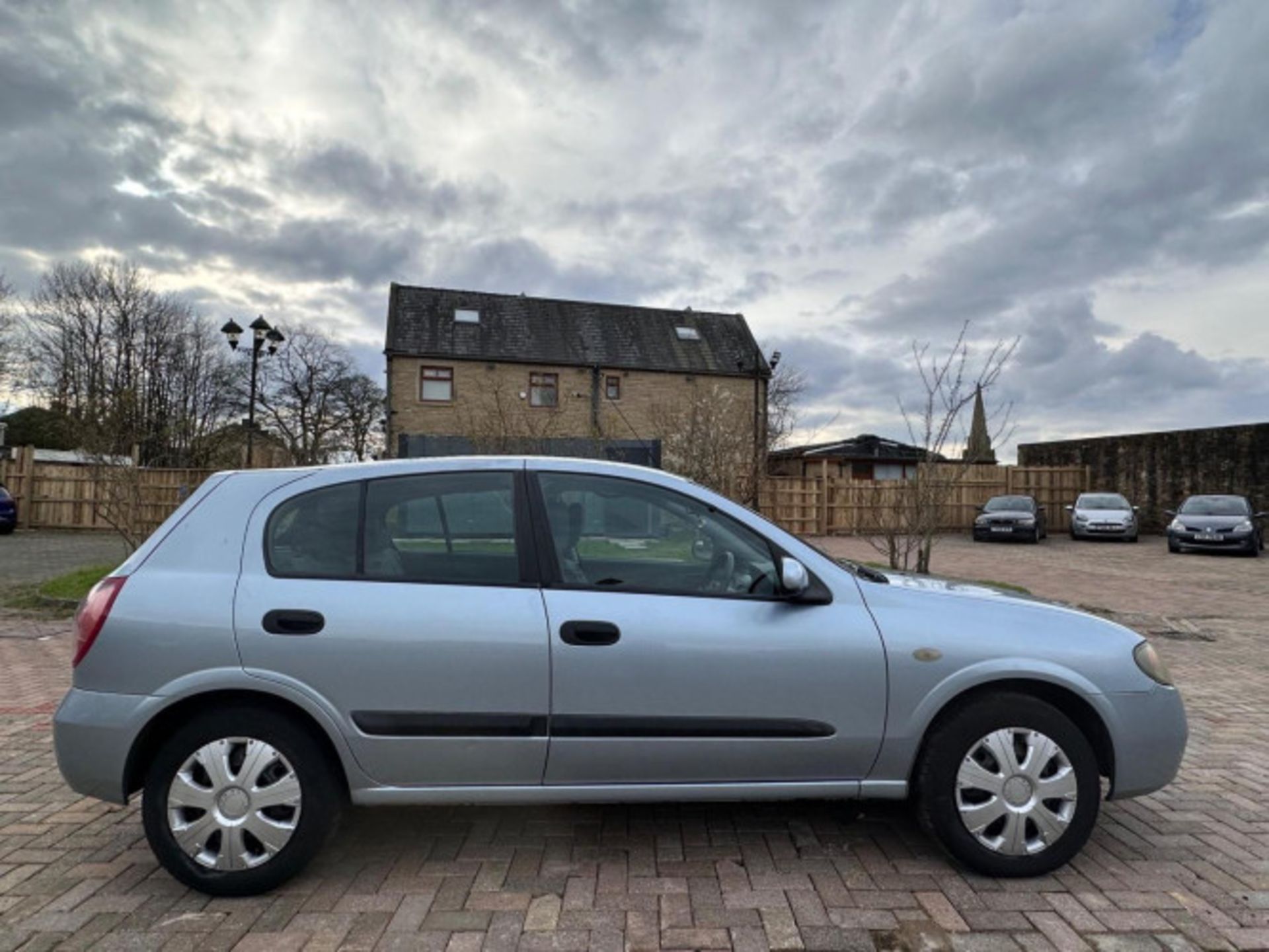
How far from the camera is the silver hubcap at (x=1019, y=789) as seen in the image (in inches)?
106

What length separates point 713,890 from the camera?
2.62 meters

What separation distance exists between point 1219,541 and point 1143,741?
17.3m

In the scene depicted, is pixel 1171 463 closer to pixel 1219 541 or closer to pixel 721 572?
pixel 1219 541

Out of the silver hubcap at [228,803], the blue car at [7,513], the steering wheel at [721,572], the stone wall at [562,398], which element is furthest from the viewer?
the stone wall at [562,398]


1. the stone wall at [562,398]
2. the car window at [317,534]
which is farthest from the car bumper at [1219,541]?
the car window at [317,534]

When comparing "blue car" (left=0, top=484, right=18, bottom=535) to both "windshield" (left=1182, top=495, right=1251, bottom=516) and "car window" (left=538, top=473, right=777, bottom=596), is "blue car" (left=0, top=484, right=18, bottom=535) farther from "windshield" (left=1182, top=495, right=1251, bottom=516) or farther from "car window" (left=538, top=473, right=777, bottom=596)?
"windshield" (left=1182, top=495, right=1251, bottom=516)

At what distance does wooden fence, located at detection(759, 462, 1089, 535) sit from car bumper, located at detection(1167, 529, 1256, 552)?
5009 millimetres

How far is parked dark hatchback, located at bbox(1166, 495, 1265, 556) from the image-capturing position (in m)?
15.9

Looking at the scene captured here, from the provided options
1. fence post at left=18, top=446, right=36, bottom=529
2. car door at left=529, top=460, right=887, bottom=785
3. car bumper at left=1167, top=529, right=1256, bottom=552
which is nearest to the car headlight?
car door at left=529, top=460, right=887, bottom=785

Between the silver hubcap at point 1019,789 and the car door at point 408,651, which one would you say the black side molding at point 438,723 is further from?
the silver hubcap at point 1019,789

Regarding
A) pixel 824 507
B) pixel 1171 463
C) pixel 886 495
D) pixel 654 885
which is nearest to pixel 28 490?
pixel 824 507

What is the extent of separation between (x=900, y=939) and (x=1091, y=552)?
18.0m

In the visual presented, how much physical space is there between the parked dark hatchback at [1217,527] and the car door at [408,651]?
18979 millimetres

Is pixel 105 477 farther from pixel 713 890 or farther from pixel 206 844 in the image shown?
pixel 713 890
